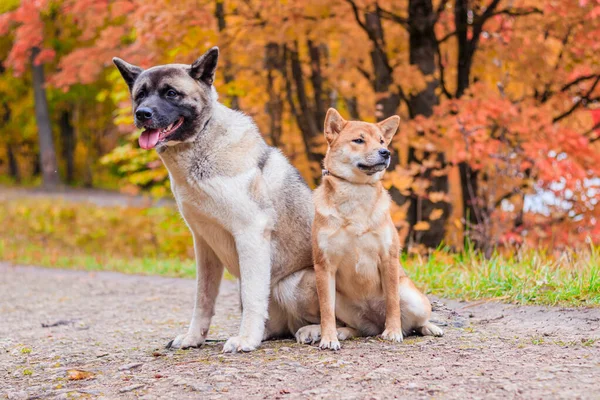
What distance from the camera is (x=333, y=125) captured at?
421cm

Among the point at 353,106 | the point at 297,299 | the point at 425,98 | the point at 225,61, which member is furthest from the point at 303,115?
the point at 297,299

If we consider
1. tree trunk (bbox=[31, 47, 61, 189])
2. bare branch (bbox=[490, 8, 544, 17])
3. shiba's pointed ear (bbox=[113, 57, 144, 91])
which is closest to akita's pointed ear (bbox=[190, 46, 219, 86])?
shiba's pointed ear (bbox=[113, 57, 144, 91])

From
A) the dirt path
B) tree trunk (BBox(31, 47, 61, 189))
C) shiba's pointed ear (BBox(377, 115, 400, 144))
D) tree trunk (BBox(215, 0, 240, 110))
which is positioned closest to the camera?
the dirt path

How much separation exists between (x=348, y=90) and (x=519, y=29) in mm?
3032

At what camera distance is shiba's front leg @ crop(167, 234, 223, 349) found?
14.5 ft

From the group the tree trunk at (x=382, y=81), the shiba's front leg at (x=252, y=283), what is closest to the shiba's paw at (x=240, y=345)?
the shiba's front leg at (x=252, y=283)

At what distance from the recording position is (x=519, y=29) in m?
9.01

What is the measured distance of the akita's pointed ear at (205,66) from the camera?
4141mm

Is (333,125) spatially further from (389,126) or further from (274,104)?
(274,104)

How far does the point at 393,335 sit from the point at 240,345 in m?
0.91

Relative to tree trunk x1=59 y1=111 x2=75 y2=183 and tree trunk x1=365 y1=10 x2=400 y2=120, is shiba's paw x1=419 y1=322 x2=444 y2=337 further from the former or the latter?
tree trunk x1=59 y1=111 x2=75 y2=183

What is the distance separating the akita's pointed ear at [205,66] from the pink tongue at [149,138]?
17.8 inches

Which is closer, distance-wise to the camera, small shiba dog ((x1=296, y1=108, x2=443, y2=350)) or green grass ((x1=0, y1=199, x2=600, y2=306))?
small shiba dog ((x1=296, y1=108, x2=443, y2=350))

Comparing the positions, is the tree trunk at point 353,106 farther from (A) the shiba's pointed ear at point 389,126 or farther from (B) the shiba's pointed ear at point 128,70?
(B) the shiba's pointed ear at point 128,70
